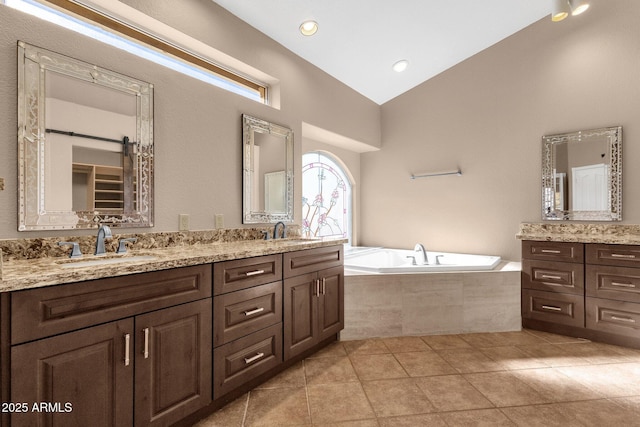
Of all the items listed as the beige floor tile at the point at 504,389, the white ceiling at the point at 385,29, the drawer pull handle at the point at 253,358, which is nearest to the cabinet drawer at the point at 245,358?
the drawer pull handle at the point at 253,358

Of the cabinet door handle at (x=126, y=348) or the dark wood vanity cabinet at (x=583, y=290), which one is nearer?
the cabinet door handle at (x=126, y=348)

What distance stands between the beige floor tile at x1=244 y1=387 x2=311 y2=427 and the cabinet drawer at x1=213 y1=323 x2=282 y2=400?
13 cm

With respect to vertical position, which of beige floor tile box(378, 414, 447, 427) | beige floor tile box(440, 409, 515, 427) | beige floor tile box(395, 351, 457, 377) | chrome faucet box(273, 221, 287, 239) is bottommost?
beige floor tile box(395, 351, 457, 377)

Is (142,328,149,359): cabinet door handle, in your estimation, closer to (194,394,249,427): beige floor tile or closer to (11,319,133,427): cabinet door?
(11,319,133,427): cabinet door

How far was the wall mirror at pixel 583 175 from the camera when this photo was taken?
9.23 ft

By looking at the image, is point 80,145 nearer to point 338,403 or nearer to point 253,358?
point 253,358

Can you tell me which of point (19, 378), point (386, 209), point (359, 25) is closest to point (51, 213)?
point (19, 378)

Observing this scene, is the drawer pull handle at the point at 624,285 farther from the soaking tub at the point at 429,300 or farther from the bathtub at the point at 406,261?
the bathtub at the point at 406,261

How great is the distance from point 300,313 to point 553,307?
7.42 ft

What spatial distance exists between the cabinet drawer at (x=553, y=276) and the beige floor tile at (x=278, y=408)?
7.50 feet

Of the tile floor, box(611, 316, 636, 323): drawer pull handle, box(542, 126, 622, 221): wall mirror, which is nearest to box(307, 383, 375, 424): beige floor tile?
the tile floor

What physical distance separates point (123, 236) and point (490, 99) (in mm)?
3699

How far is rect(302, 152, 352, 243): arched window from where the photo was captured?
373 cm

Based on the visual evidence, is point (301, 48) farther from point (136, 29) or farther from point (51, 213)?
point (51, 213)
